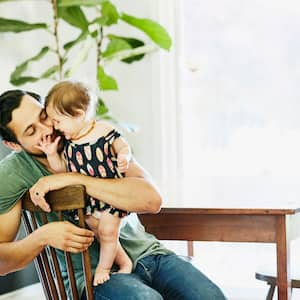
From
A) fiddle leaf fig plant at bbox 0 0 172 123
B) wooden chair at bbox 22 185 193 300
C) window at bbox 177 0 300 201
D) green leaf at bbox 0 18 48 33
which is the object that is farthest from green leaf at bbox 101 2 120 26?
wooden chair at bbox 22 185 193 300

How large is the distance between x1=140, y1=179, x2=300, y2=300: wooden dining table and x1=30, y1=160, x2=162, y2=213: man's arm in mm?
431

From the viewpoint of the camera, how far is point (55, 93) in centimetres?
170

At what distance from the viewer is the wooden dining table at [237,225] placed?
203cm

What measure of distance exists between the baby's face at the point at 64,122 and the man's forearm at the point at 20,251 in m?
0.30

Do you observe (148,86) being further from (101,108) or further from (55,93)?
(55,93)

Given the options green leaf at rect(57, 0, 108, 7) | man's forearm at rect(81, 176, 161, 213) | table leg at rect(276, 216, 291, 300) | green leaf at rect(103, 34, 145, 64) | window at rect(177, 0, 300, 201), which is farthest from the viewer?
window at rect(177, 0, 300, 201)

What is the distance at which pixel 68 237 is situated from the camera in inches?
62.8

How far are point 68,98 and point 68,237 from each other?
38 cm

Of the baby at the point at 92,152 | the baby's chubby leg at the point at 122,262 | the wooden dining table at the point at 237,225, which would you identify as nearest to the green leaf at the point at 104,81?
the wooden dining table at the point at 237,225

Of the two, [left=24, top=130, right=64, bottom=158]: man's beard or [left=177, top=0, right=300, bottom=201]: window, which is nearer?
[left=24, top=130, right=64, bottom=158]: man's beard

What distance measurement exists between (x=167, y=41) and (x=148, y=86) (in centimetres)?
47

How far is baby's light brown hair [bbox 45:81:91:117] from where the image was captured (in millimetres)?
1692

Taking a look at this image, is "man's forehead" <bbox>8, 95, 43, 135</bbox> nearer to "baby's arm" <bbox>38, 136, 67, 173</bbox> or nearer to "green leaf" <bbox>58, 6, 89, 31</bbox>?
"baby's arm" <bbox>38, 136, 67, 173</bbox>

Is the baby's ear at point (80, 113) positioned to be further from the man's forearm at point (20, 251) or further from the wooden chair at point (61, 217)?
the man's forearm at point (20, 251)
